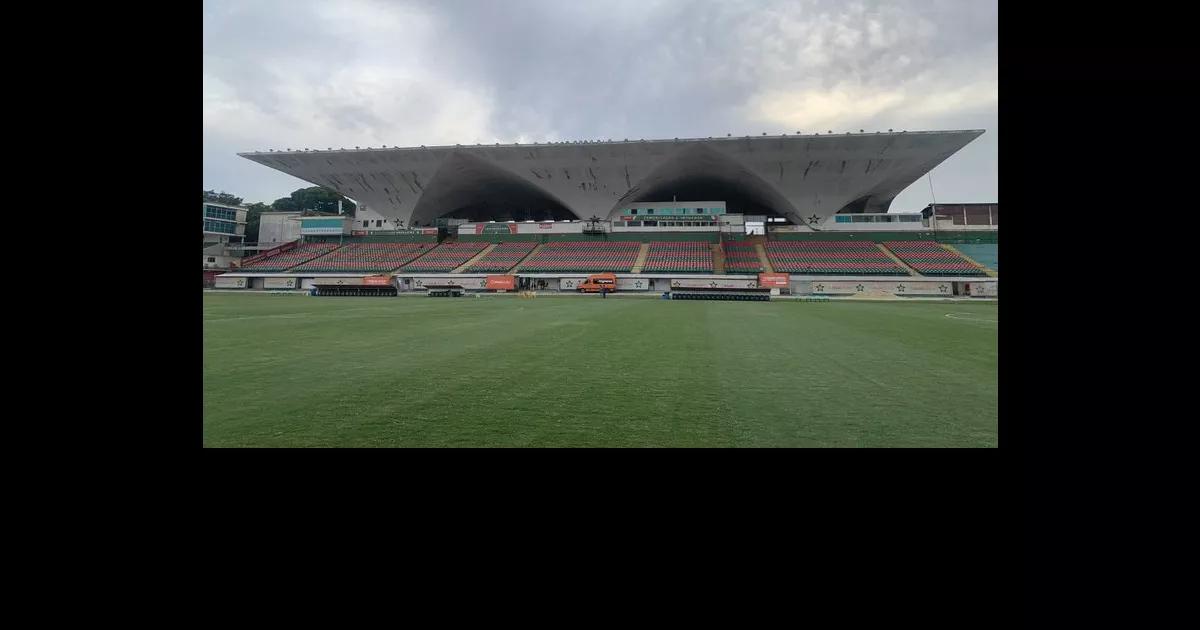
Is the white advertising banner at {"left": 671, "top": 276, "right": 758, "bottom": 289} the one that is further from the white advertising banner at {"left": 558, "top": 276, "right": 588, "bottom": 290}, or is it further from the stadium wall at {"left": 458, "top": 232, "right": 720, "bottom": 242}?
the stadium wall at {"left": 458, "top": 232, "right": 720, "bottom": 242}

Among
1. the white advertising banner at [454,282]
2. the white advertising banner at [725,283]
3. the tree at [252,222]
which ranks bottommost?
the white advertising banner at [725,283]

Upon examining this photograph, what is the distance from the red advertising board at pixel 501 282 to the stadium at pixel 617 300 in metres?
0.14

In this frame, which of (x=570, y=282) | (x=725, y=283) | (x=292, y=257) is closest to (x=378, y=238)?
(x=292, y=257)

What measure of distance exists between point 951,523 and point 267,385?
6558 millimetres

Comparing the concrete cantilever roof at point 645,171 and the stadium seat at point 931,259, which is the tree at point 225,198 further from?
the stadium seat at point 931,259

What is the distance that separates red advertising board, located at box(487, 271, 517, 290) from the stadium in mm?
141

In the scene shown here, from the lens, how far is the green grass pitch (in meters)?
3.86

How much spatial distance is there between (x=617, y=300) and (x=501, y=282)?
1239 centimetres

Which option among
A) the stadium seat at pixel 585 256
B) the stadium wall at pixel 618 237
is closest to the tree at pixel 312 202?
the stadium wall at pixel 618 237

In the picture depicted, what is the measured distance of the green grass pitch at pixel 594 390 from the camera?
3855 millimetres

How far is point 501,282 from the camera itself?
37.3m

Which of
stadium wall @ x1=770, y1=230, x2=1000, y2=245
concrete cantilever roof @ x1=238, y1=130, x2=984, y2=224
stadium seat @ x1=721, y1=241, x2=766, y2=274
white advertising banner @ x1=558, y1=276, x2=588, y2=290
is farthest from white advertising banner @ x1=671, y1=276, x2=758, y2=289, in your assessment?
concrete cantilever roof @ x1=238, y1=130, x2=984, y2=224

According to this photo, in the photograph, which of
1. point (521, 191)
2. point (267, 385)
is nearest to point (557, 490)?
point (267, 385)
